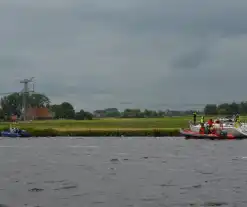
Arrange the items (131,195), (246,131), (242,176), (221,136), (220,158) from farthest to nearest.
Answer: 1. (246,131)
2. (221,136)
3. (220,158)
4. (242,176)
5. (131,195)

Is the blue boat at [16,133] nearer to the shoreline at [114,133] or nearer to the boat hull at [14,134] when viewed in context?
the boat hull at [14,134]

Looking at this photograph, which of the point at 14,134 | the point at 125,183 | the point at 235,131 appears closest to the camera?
the point at 125,183

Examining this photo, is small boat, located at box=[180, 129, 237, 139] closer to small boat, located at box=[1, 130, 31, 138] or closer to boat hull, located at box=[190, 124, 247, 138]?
boat hull, located at box=[190, 124, 247, 138]

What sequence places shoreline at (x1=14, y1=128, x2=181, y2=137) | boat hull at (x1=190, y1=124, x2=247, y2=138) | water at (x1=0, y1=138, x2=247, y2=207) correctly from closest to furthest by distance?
1. water at (x1=0, y1=138, x2=247, y2=207)
2. boat hull at (x1=190, y1=124, x2=247, y2=138)
3. shoreline at (x1=14, y1=128, x2=181, y2=137)

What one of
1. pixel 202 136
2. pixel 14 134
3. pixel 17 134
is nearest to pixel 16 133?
pixel 14 134

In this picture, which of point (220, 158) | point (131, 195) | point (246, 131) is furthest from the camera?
point (246, 131)

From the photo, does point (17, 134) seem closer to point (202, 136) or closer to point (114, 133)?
point (114, 133)

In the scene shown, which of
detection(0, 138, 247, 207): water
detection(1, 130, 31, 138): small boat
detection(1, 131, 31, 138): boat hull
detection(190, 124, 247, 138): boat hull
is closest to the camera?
detection(0, 138, 247, 207): water

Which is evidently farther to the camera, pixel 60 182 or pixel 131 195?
pixel 60 182

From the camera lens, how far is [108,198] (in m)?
27.9

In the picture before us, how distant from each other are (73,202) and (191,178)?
1079 cm

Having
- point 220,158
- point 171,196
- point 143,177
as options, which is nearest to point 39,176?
point 143,177

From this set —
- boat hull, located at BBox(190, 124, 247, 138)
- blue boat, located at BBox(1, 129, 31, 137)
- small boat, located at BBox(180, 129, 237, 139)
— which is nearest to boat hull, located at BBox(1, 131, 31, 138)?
blue boat, located at BBox(1, 129, 31, 137)

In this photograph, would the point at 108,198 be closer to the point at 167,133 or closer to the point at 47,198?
the point at 47,198
